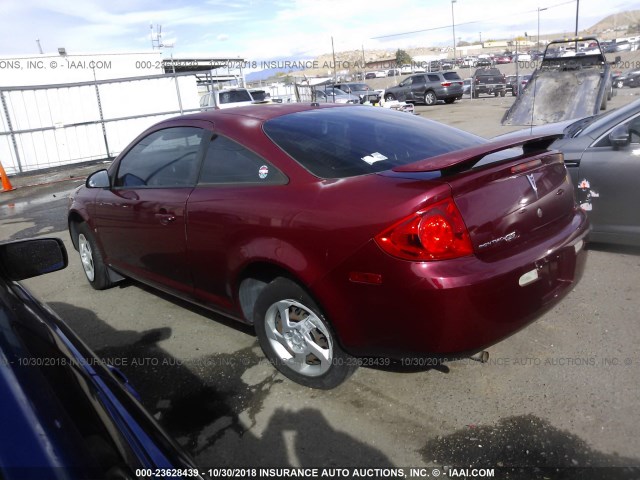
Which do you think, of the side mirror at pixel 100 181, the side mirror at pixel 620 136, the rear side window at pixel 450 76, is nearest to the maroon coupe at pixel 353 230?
the side mirror at pixel 100 181

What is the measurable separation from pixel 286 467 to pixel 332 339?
0.67 m

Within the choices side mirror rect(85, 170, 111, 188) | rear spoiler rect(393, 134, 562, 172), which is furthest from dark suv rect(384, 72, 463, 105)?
rear spoiler rect(393, 134, 562, 172)

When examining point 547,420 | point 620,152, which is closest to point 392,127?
point 547,420

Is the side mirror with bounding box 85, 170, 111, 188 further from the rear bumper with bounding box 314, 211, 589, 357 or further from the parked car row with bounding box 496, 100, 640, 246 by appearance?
the parked car row with bounding box 496, 100, 640, 246

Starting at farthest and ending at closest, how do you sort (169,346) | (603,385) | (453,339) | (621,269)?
(621,269), (169,346), (603,385), (453,339)

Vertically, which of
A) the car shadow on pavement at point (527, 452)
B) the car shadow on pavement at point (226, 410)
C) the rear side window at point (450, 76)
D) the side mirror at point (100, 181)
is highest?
the rear side window at point (450, 76)

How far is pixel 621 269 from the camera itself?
4.49 metres

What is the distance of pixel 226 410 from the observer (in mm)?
2926

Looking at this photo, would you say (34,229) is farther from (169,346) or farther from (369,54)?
(369,54)

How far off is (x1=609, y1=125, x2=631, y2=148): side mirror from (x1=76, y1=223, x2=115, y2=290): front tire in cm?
468

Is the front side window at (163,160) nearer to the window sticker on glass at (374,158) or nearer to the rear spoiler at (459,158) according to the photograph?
the window sticker on glass at (374,158)

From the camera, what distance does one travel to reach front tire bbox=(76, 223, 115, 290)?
15.4 feet

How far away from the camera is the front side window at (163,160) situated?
140 inches

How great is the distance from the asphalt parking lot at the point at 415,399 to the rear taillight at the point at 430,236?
1.22ft
